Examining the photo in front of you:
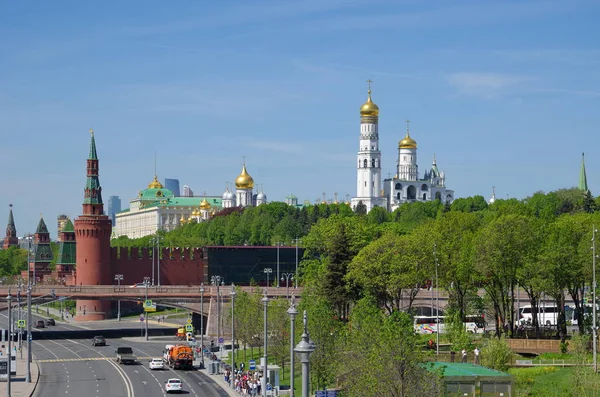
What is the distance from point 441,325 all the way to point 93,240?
236ft

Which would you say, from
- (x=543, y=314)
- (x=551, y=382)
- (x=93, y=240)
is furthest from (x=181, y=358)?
(x=93, y=240)

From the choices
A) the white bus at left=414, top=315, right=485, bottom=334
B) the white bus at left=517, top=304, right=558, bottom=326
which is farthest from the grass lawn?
the white bus at left=517, top=304, right=558, bottom=326

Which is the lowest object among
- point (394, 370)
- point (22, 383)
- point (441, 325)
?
point (22, 383)

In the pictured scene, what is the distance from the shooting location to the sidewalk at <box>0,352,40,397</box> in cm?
8107

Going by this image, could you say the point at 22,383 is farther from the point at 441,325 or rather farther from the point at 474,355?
the point at 441,325

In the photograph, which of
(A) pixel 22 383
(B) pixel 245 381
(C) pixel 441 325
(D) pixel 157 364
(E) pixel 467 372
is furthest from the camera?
(C) pixel 441 325

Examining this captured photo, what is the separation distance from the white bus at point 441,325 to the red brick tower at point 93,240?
57241 mm

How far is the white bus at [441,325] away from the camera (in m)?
113

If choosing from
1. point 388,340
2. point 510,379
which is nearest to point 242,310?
point 510,379

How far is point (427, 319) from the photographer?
134375mm

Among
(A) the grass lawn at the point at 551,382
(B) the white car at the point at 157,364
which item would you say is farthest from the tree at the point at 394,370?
(B) the white car at the point at 157,364

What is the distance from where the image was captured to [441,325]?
120 meters

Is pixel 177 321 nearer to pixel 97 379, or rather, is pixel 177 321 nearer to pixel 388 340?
pixel 97 379

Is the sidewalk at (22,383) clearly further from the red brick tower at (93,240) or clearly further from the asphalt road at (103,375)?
the red brick tower at (93,240)
